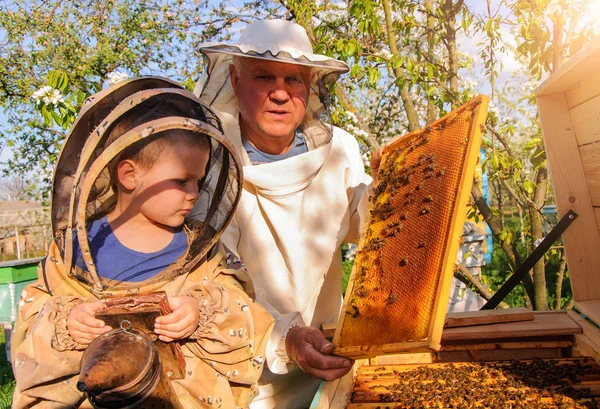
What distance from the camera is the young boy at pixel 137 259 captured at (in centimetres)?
136

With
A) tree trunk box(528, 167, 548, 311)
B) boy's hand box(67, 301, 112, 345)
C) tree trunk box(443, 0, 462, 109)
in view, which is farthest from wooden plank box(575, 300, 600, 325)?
tree trunk box(443, 0, 462, 109)

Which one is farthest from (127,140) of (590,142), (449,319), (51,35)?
(51,35)

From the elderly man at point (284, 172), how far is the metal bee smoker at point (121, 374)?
4.29 ft

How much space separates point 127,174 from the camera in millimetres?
1557

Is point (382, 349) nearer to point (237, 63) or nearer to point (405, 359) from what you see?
point (405, 359)

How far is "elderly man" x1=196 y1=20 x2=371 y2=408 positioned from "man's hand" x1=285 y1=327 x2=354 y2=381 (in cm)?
32

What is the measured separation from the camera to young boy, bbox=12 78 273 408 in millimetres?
1360

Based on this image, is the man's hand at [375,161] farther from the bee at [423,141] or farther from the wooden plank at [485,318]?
the wooden plank at [485,318]

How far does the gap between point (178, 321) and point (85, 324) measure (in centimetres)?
23

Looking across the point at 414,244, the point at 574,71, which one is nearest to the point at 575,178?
the point at 574,71

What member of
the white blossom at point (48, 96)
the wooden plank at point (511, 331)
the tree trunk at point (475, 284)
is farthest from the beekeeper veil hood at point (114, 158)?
the tree trunk at point (475, 284)

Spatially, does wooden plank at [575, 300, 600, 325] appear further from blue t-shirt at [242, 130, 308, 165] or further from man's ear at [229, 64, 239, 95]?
man's ear at [229, 64, 239, 95]

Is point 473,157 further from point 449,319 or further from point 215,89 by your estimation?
point 215,89

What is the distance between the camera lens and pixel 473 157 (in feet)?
5.80
